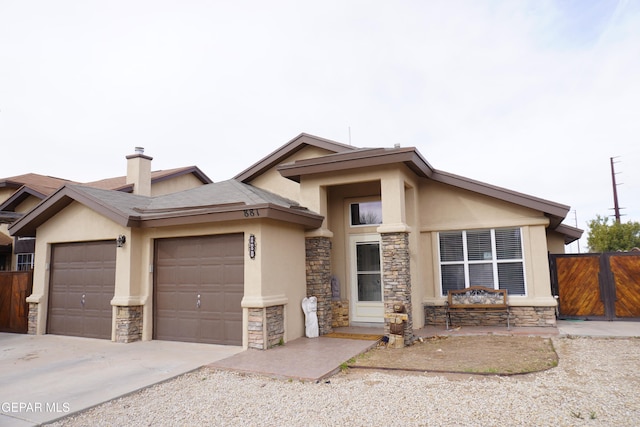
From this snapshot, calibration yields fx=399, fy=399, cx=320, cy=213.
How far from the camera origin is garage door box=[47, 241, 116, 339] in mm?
9969

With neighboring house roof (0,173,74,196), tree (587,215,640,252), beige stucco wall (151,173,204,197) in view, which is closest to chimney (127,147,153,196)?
beige stucco wall (151,173,204,197)

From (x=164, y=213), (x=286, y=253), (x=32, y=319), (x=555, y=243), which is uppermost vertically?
(x=164, y=213)

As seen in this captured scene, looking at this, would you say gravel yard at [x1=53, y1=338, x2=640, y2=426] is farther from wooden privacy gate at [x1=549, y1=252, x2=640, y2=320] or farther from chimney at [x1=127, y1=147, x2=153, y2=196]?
chimney at [x1=127, y1=147, x2=153, y2=196]

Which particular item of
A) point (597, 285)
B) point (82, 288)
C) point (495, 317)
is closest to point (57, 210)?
point (82, 288)

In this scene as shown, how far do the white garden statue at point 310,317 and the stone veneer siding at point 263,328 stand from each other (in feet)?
3.62

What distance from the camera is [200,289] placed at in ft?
Answer: 30.0

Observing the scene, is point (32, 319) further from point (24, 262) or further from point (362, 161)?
point (362, 161)

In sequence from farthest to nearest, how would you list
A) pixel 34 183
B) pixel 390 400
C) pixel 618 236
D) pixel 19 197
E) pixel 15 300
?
pixel 618 236, pixel 34 183, pixel 19 197, pixel 15 300, pixel 390 400

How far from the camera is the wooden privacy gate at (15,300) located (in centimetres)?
1111

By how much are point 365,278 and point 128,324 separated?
6.07 m

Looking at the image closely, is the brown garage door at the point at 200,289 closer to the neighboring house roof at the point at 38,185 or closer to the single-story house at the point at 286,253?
the single-story house at the point at 286,253

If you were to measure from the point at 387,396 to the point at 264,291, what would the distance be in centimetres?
373

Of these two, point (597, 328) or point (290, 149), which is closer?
point (597, 328)

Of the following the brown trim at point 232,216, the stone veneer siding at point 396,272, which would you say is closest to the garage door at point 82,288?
the brown trim at point 232,216
